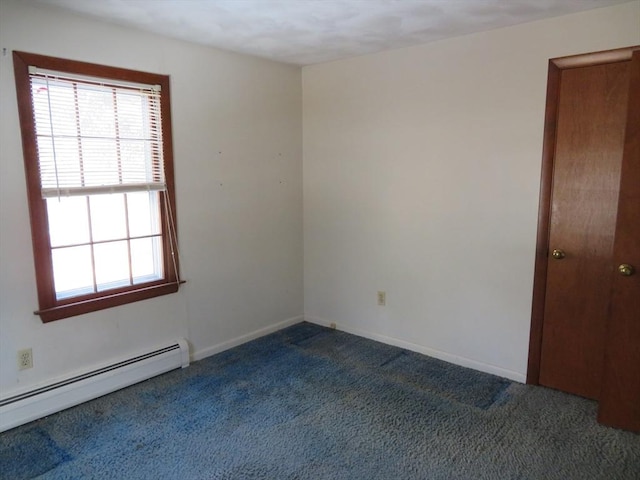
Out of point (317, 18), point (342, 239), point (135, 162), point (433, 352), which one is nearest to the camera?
point (317, 18)

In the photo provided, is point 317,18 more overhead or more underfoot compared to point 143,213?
more overhead

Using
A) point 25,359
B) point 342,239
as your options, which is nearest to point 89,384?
point 25,359

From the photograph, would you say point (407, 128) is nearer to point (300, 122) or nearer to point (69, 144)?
point (300, 122)

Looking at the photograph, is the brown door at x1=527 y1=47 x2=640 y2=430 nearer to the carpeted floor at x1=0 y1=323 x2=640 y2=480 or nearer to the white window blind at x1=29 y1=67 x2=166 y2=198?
the carpeted floor at x1=0 y1=323 x2=640 y2=480

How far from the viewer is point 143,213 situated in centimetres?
305

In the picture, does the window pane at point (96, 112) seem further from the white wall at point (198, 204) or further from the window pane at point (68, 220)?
the window pane at point (68, 220)

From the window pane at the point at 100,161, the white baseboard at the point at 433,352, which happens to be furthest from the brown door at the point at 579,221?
the window pane at the point at 100,161

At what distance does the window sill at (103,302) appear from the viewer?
2.61 meters

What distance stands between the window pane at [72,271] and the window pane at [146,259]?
0.98 feet

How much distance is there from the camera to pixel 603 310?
2.69 metres

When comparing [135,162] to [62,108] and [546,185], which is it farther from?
[546,185]

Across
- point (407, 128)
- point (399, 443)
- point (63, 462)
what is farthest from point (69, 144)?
point (399, 443)

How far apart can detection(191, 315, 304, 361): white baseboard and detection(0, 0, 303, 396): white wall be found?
0.06ft

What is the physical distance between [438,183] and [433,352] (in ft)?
4.23
